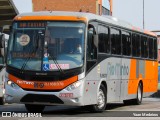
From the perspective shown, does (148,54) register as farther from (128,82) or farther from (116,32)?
(116,32)

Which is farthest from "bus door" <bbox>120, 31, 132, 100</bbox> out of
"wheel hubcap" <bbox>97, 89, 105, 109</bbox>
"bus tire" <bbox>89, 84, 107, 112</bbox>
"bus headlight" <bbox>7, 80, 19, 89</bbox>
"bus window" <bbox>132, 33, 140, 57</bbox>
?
"bus headlight" <bbox>7, 80, 19, 89</bbox>

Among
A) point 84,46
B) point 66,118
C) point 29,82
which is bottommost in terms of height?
point 66,118

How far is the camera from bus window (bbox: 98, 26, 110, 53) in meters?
16.8

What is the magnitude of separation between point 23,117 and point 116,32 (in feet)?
18.1

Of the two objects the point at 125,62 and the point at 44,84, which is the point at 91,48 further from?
the point at 125,62

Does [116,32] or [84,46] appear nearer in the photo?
[84,46]

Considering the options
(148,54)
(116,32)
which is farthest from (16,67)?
(148,54)

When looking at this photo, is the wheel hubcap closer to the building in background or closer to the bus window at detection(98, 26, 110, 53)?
the bus window at detection(98, 26, 110, 53)

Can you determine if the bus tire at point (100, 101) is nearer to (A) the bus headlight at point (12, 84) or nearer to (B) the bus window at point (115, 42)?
(B) the bus window at point (115, 42)

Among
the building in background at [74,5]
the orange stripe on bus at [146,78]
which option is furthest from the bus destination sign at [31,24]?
the building in background at [74,5]

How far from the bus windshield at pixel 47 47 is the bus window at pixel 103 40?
4.54ft

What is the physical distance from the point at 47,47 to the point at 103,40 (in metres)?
2.39

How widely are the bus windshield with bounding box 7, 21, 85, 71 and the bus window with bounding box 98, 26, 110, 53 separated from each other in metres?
1.38

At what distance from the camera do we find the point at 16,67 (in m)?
15.5
